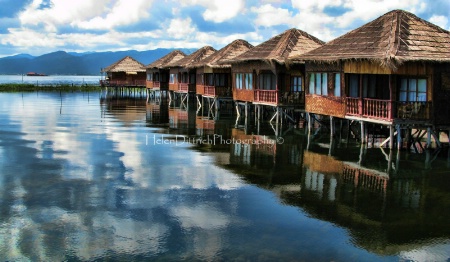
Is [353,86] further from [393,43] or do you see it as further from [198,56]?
[198,56]

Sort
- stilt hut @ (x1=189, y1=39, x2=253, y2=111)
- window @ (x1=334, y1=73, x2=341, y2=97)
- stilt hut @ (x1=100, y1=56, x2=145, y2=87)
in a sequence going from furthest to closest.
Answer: stilt hut @ (x1=100, y1=56, x2=145, y2=87)
stilt hut @ (x1=189, y1=39, x2=253, y2=111)
window @ (x1=334, y1=73, x2=341, y2=97)

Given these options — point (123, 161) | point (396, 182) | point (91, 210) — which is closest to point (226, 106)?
point (123, 161)

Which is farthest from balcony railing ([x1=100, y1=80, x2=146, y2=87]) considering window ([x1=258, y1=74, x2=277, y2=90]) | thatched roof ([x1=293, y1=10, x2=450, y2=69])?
thatched roof ([x1=293, y1=10, x2=450, y2=69])

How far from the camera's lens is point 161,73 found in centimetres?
5722

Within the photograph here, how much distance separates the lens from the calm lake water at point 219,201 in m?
9.21

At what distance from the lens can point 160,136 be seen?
24312mm

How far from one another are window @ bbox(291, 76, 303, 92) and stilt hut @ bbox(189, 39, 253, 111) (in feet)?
24.5

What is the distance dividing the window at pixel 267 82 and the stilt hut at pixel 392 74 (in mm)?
7159

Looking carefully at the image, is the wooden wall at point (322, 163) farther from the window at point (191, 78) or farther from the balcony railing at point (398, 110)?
the window at point (191, 78)

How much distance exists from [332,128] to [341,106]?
201cm

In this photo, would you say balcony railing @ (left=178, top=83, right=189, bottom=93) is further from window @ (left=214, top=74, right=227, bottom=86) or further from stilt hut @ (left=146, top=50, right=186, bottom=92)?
window @ (left=214, top=74, right=227, bottom=86)

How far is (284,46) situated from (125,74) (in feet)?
135

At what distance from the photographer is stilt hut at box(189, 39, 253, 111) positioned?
122 feet

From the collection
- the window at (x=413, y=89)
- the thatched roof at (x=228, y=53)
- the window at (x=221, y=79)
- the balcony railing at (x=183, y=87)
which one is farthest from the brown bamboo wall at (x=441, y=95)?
the balcony railing at (x=183, y=87)
